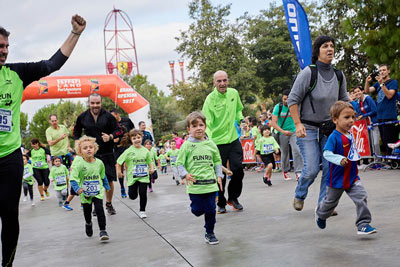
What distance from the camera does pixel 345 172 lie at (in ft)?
15.8

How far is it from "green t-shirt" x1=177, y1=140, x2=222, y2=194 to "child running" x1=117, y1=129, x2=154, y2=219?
101 inches

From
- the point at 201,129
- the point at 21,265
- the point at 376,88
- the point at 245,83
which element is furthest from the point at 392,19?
the point at 245,83

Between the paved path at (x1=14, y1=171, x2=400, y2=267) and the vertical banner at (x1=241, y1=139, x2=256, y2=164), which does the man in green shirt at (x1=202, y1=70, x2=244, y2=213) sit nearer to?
the paved path at (x1=14, y1=171, x2=400, y2=267)

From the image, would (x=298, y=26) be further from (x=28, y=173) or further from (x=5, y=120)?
(x=5, y=120)

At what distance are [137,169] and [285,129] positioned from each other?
12.9 ft

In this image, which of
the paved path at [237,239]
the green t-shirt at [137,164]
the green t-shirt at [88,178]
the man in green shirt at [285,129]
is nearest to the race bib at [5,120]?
the paved path at [237,239]

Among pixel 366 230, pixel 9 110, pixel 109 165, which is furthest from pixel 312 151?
pixel 109 165

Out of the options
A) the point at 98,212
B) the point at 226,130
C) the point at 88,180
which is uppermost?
the point at 226,130

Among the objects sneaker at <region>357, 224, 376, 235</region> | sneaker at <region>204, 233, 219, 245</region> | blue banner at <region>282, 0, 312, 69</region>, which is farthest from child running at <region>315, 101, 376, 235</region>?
blue banner at <region>282, 0, 312, 69</region>

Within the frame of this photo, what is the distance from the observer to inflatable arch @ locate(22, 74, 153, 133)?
2691cm

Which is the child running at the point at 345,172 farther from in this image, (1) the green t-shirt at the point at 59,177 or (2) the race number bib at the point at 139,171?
(1) the green t-shirt at the point at 59,177

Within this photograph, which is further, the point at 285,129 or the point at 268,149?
the point at 268,149

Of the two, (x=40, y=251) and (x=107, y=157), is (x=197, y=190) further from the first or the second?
(x=107, y=157)

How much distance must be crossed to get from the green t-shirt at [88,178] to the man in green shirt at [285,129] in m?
2.71
